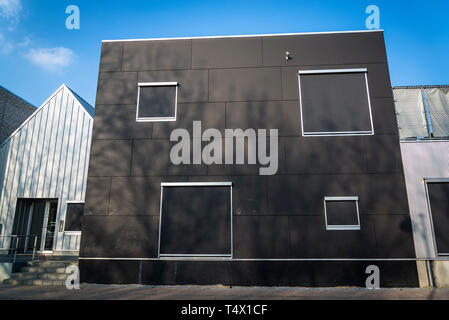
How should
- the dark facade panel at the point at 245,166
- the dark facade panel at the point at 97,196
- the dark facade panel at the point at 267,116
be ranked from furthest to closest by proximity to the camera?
the dark facade panel at the point at 267,116, the dark facade panel at the point at 97,196, the dark facade panel at the point at 245,166

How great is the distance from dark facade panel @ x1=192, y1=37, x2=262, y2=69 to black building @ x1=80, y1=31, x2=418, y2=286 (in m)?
0.04

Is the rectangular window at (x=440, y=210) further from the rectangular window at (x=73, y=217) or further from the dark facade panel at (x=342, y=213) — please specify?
the rectangular window at (x=73, y=217)

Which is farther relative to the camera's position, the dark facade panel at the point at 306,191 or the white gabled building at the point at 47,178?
the white gabled building at the point at 47,178

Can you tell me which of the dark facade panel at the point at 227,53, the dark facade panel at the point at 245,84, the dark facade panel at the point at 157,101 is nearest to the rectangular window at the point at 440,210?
the dark facade panel at the point at 245,84

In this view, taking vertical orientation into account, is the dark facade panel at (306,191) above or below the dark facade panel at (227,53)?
below

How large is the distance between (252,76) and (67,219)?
9.58 m

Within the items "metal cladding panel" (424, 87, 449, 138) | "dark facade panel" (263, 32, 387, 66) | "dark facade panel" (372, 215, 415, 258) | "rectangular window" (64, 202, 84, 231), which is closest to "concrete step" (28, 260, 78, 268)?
"rectangular window" (64, 202, 84, 231)

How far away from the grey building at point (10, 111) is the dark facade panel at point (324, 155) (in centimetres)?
1590

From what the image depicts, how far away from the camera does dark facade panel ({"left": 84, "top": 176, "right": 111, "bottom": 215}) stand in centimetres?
899

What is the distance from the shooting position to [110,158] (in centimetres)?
932

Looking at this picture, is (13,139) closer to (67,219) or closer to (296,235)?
(67,219)

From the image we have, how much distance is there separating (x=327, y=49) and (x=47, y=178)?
12.4 metres

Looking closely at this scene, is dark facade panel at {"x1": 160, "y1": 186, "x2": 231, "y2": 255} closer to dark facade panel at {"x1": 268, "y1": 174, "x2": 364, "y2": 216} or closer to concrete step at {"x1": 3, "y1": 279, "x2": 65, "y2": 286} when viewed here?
dark facade panel at {"x1": 268, "y1": 174, "x2": 364, "y2": 216}

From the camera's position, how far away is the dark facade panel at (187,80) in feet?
31.3
